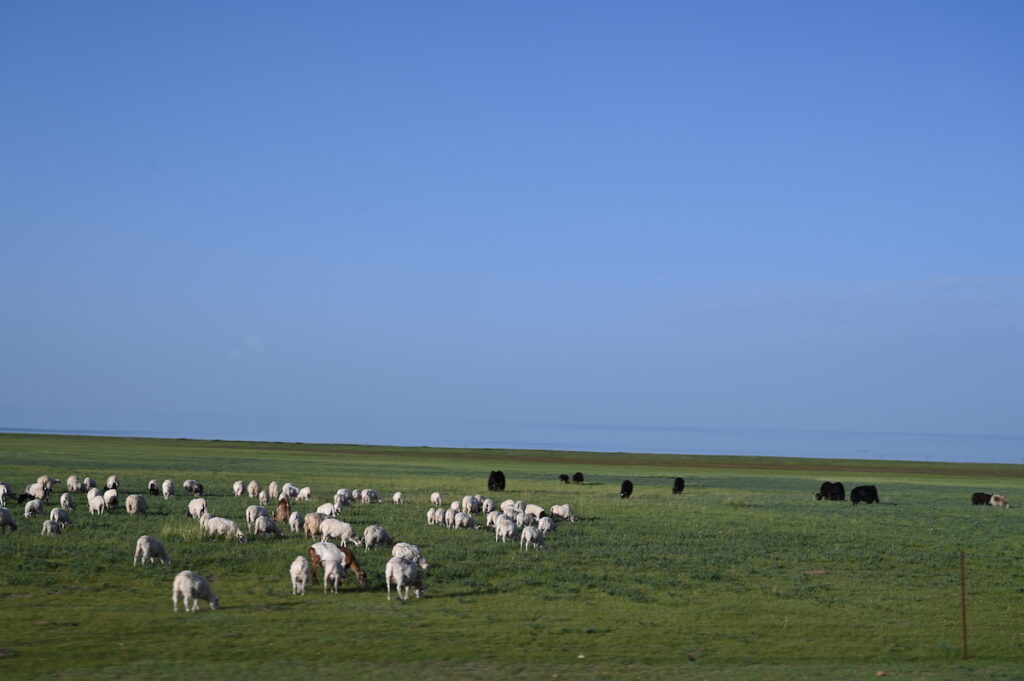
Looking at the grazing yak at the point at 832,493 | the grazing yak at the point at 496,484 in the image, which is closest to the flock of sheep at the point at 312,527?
the grazing yak at the point at 496,484

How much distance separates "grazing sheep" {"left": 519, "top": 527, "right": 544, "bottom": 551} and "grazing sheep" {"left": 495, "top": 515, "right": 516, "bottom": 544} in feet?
2.10

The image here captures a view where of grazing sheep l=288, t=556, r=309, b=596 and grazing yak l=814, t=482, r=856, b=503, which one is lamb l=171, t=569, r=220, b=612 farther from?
grazing yak l=814, t=482, r=856, b=503

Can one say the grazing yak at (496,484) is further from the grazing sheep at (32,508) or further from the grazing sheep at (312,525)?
the grazing sheep at (312,525)

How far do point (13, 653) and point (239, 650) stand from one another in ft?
11.7

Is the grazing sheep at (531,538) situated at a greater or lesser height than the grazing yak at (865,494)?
greater

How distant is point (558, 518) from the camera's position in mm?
39031

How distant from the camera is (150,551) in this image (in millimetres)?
23609

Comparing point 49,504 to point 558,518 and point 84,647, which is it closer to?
point 558,518

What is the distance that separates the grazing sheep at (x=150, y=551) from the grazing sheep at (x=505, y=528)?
1014 cm

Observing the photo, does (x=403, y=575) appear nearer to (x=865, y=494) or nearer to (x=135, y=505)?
(x=135, y=505)

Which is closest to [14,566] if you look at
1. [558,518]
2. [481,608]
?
[481,608]

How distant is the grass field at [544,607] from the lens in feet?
53.2

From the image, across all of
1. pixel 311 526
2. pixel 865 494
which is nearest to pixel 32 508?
pixel 311 526

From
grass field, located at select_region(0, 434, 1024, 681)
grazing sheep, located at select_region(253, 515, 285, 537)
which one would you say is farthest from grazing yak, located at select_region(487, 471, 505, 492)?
grazing sheep, located at select_region(253, 515, 285, 537)
